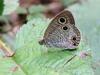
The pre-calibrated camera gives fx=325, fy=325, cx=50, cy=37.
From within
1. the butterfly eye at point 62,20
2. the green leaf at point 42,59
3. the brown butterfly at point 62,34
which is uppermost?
the butterfly eye at point 62,20

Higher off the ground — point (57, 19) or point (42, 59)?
point (57, 19)

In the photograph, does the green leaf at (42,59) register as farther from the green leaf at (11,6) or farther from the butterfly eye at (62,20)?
the green leaf at (11,6)

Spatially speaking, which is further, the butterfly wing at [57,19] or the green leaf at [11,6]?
the green leaf at [11,6]

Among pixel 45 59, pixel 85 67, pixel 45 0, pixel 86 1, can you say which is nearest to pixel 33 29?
pixel 45 59

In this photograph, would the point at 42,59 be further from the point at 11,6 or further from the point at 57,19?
the point at 11,6

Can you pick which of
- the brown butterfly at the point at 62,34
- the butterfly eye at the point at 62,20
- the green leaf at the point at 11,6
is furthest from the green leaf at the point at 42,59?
the green leaf at the point at 11,6

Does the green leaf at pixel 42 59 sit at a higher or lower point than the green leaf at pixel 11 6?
lower

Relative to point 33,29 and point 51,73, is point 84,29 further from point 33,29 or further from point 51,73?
point 51,73

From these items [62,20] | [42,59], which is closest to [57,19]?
[62,20]
